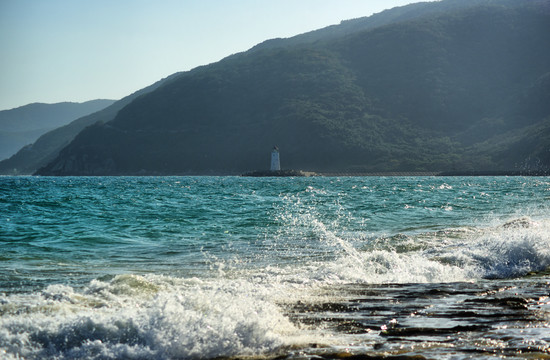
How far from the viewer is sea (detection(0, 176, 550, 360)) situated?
6598mm

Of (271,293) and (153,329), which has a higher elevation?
(153,329)

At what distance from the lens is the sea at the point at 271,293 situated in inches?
260

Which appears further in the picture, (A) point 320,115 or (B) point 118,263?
(A) point 320,115

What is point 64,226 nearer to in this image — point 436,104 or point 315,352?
point 315,352

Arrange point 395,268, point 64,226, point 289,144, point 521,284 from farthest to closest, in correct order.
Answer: point 289,144 → point 64,226 → point 395,268 → point 521,284

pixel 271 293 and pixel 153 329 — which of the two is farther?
pixel 271 293

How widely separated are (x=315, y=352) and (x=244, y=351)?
0.81 meters

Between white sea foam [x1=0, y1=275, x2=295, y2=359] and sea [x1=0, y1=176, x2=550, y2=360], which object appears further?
sea [x1=0, y1=176, x2=550, y2=360]

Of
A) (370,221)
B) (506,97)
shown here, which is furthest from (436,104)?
(370,221)

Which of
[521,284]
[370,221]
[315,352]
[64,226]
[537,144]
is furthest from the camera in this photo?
[537,144]

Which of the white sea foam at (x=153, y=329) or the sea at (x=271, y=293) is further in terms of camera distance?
the sea at (x=271, y=293)

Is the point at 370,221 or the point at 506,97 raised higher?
the point at 506,97

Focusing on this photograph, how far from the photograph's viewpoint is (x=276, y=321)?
7.37 m

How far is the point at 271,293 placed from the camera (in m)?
9.88
